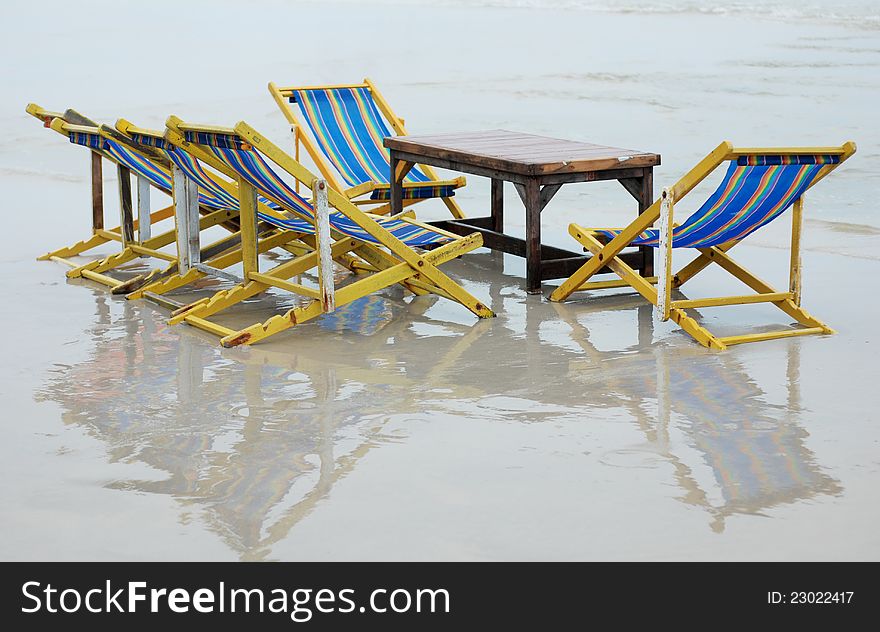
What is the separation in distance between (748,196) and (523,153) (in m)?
1.54

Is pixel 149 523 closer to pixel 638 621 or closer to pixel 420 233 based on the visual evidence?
pixel 638 621

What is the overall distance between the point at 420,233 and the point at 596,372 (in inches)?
54.3

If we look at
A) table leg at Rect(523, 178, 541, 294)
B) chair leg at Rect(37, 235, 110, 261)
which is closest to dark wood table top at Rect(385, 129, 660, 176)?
table leg at Rect(523, 178, 541, 294)

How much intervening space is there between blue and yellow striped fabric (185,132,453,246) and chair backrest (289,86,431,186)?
6.14 feet

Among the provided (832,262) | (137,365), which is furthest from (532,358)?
(832,262)

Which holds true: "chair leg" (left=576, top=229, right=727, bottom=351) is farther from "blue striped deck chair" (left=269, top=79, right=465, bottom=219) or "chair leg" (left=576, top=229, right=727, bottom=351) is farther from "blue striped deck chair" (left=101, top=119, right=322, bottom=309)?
"blue striped deck chair" (left=269, top=79, right=465, bottom=219)

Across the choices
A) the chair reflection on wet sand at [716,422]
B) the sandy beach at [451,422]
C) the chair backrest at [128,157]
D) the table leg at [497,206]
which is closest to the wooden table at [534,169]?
the sandy beach at [451,422]

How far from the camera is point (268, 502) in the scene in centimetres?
Result: 362

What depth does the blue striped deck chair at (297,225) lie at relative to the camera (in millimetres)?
5371

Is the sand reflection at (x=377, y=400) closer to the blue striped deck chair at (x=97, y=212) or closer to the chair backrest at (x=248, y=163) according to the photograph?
the chair backrest at (x=248, y=163)

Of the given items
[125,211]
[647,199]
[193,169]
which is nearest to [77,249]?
[125,211]

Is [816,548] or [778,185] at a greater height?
[778,185]

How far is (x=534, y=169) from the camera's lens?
6227 mm

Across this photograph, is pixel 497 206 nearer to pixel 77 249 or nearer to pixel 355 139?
pixel 355 139
